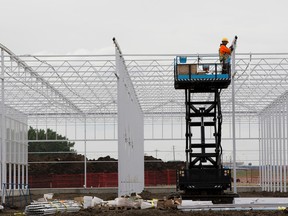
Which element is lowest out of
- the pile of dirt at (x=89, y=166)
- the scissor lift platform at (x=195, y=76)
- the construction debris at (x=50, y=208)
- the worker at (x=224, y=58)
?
the construction debris at (x=50, y=208)

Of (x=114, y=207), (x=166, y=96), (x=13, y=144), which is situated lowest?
(x=114, y=207)

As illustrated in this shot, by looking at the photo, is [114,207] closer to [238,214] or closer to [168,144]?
[238,214]

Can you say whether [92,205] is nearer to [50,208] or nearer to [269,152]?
[50,208]

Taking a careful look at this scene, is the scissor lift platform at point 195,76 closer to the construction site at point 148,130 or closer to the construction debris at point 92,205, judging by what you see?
the construction site at point 148,130

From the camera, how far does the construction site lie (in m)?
25.3

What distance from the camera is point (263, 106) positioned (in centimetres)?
5012

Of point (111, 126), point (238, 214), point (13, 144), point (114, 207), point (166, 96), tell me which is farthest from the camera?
point (111, 126)

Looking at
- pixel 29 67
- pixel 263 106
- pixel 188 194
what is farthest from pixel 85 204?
Result: pixel 263 106

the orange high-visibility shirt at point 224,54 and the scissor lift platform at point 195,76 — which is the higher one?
the orange high-visibility shirt at point 224,54

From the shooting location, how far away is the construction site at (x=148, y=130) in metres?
25.3

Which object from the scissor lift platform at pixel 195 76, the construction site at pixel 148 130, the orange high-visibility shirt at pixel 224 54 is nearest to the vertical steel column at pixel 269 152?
the construction site at pixel 148 130

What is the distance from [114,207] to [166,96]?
78.7ft

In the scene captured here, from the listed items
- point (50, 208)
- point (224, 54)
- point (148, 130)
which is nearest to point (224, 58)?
point (224, 54)

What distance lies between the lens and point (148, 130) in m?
54.8
